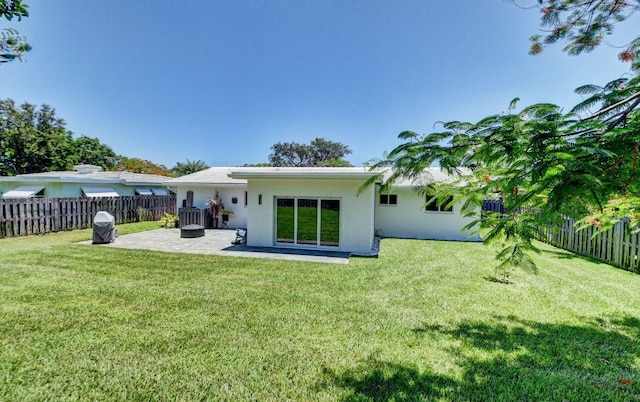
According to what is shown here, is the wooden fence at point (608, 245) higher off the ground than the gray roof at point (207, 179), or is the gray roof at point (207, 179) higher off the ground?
the gray roof at point (207, 179)

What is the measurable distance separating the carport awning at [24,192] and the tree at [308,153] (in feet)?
129

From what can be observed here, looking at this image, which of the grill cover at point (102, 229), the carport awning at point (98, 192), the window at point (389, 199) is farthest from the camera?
the carport awning at point (98, 192)

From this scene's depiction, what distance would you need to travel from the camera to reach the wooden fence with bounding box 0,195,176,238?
12.7 meters

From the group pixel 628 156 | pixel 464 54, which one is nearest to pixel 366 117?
pixel 464 54

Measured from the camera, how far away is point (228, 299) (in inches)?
241

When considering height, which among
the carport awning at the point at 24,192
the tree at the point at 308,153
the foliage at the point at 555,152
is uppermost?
the tree at the point at 308,153

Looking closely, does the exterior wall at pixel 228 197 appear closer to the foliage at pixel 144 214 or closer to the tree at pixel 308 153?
the foliage at pixel 144 214

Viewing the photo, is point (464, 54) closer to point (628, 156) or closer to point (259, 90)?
point (628, 156)

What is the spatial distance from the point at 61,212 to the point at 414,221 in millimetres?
18854

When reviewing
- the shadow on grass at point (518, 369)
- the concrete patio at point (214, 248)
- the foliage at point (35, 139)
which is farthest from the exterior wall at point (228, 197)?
the foliage at point (35, 139)

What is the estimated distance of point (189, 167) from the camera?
52.4 meters

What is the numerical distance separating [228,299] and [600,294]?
8806 mm

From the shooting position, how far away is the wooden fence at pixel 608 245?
8.78m

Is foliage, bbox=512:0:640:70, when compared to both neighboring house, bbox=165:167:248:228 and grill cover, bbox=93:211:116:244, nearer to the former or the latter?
grill cover, bbox=93:211:116:244
